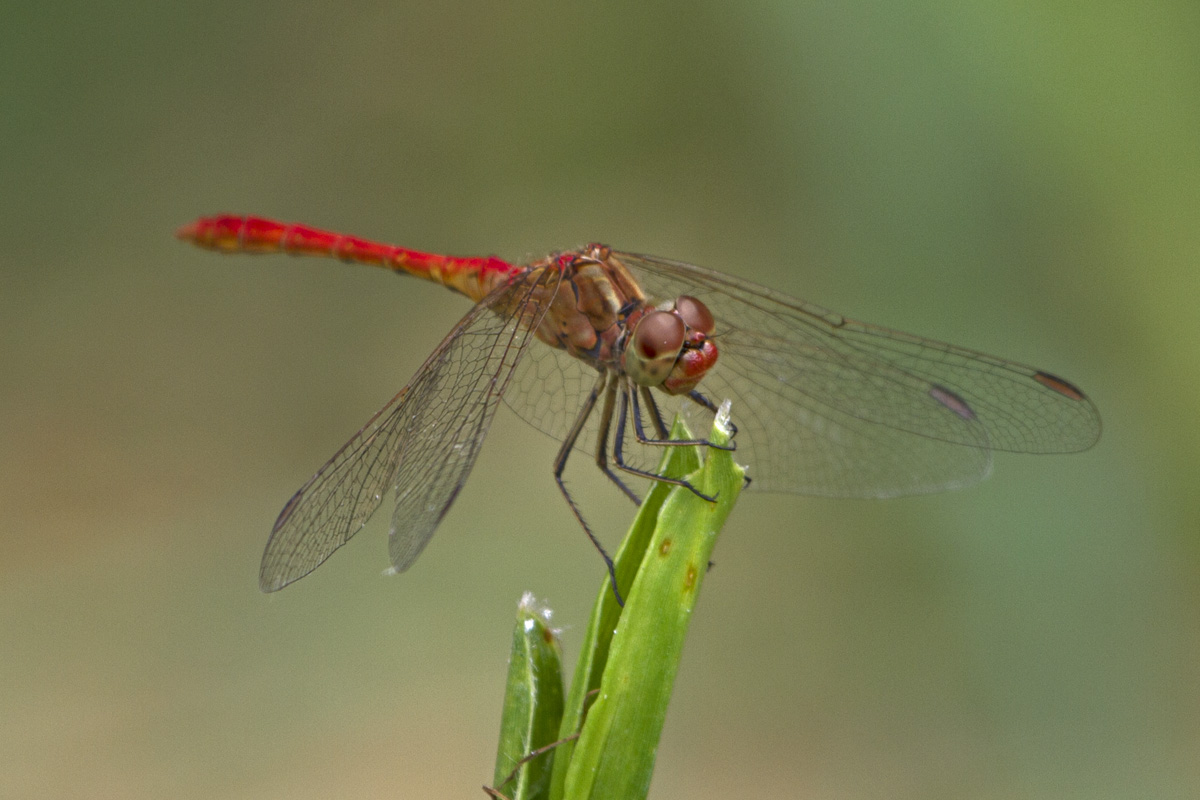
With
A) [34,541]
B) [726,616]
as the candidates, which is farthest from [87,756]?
[726,616]

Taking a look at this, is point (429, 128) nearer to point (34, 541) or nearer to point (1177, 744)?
point (34, 541)

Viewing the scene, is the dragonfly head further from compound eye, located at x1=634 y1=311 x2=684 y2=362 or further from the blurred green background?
the blurred green background

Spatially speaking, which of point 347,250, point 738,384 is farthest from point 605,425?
point 347,250

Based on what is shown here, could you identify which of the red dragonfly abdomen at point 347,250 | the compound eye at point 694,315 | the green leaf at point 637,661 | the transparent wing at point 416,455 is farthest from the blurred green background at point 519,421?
the green leaf at point 637,661

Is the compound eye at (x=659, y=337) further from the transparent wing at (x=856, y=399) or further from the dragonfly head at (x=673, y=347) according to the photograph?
the transparent wing at (x=856, y=399)

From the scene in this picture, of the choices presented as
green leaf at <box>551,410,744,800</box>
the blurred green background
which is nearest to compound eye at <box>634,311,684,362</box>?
green leaf at <box>551,410,744,800</box>

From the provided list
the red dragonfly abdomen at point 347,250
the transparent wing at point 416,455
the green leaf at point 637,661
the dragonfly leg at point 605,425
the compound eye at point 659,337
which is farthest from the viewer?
the red dragonfly abdomen at point 347,250

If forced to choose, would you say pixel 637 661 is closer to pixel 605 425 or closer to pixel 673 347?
pixel 673 347
